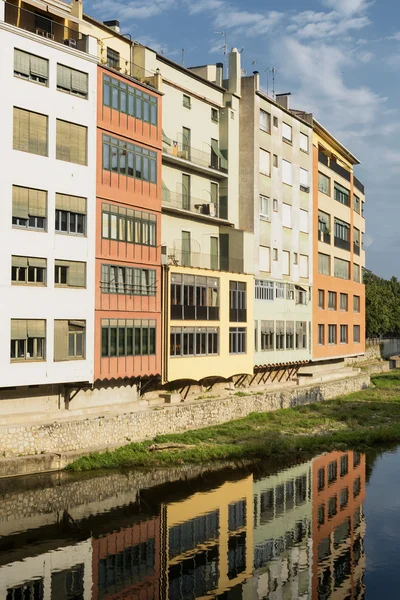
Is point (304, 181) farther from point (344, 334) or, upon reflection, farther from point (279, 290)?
point (344, 334)

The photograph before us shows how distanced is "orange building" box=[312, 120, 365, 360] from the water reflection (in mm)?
29719

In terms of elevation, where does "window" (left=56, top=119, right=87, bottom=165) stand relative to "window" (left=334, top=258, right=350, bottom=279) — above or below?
above

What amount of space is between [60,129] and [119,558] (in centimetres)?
1924

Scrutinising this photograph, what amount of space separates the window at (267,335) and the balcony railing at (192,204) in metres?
7.92

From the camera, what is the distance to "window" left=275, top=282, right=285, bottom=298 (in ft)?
177

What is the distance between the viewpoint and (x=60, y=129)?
115 feet

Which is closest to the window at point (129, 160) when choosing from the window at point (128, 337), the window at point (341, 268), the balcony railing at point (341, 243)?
the window at point (128, 337)

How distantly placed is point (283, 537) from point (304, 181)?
3629 centimetres

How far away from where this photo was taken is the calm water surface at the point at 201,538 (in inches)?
902

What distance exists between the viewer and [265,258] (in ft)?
174

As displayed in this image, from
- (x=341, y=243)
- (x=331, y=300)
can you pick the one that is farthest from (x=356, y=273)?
(x=331, y=300)

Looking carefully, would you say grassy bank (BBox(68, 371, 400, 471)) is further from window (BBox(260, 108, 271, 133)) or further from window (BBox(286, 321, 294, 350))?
window (BBox(260, 108, 271, 133))

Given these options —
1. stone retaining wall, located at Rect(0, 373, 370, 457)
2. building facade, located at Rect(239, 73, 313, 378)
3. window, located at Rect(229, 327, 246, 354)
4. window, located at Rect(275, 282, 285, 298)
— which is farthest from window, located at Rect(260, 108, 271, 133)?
stone retaining wall, located at Rect(0, 373, 370, 457)

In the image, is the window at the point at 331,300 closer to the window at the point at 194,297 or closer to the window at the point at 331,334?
the window at the point at 331,334
